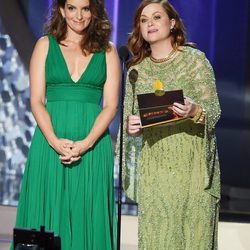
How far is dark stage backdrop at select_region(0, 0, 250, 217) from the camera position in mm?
5230

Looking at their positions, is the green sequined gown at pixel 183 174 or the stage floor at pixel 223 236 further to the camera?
the stage floor at pixel 223 236

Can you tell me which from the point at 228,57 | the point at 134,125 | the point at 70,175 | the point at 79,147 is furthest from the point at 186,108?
the point at 228,57

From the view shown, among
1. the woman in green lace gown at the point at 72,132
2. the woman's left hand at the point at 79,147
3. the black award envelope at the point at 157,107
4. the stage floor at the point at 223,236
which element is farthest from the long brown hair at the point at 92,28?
the stage floor at the point at 223,236

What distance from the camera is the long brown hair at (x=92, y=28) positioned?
10.2 ft

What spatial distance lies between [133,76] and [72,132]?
38cm

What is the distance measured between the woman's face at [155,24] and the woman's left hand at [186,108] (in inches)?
12.8

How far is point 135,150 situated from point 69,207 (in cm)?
39

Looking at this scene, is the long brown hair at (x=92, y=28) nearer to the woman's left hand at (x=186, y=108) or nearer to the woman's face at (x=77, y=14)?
the woman's face at (x=77, y=14)

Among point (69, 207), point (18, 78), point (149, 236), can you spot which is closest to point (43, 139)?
point (69, 207)

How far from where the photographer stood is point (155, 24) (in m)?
2.90

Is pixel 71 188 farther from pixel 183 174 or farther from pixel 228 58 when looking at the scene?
pixel 228 58

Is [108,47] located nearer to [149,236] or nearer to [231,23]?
[149,236]

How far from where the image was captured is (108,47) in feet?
10.4

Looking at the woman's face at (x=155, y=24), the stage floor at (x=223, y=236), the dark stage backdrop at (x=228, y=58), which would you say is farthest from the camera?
the dark stage backdrop at (x=228, y=58)
